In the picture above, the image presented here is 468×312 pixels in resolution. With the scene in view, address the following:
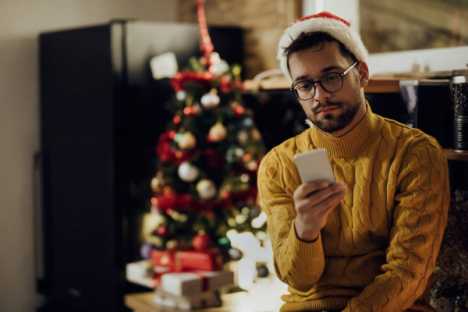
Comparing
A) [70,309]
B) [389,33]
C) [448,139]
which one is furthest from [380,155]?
[70,309]

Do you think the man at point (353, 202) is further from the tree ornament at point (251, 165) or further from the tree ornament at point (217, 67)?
the tree ornament at point (217, 67)

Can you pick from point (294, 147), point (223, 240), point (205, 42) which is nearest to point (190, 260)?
point (223, 240)

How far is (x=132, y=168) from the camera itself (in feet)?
11.0

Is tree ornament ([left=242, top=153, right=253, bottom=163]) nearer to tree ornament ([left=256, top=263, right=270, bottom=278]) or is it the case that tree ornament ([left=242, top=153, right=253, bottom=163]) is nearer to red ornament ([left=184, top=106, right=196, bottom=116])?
red ornament ([left=184, top=106, right=196, bottom=116])

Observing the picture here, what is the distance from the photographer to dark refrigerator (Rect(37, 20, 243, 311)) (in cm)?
330

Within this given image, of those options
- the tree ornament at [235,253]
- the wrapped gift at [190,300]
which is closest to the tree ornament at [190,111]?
the tree ornament at [235,253]

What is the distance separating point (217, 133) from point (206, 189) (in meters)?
0.23

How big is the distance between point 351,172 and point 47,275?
7.87 ft

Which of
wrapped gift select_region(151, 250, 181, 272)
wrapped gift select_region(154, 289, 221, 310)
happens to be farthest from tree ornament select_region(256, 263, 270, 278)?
wrapped gift select_region(151, 250, 181, 272)

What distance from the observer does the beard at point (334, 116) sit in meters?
1.80

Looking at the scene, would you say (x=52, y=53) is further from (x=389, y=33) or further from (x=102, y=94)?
(x=389, y=33)

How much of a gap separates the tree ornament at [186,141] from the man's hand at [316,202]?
134 centimetres

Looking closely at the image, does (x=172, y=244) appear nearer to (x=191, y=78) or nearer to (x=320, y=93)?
(x=191, y=78)

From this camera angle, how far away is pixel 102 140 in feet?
11.0
